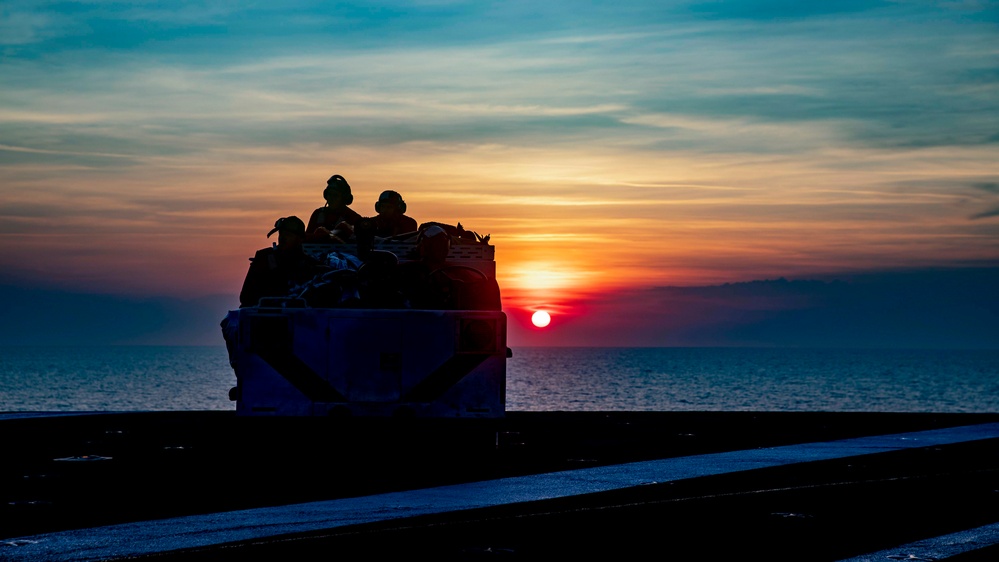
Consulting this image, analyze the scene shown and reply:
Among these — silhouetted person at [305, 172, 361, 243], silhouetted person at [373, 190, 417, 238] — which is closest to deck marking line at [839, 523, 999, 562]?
silhouetted person at [373, 190, 417, 238]

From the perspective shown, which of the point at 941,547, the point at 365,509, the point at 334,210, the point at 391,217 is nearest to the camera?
the point at 941,547

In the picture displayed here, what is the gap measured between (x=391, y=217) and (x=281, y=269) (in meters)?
2.34

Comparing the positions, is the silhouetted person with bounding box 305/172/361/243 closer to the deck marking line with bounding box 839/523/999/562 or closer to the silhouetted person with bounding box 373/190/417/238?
the silhouetted person with bounding box 373/190/417/238

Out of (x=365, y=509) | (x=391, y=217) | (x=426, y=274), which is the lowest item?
(x=365, y=509)

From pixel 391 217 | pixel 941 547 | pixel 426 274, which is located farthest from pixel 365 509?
pixel 391 217

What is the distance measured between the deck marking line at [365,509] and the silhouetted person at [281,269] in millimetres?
3693

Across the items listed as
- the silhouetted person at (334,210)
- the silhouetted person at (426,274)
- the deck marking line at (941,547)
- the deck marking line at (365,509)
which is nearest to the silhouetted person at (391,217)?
the silhouetted person at (334,210)

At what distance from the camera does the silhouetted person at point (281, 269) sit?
13.2m

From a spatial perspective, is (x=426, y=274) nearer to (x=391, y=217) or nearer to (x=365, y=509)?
(x=391, y=217)

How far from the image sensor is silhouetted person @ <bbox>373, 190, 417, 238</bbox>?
15141 mm

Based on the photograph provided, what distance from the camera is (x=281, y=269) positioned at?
13.3m

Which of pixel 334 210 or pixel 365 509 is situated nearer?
pixel 365 509

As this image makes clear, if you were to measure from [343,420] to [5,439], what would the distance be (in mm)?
5475

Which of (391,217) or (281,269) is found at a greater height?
(391,217)
